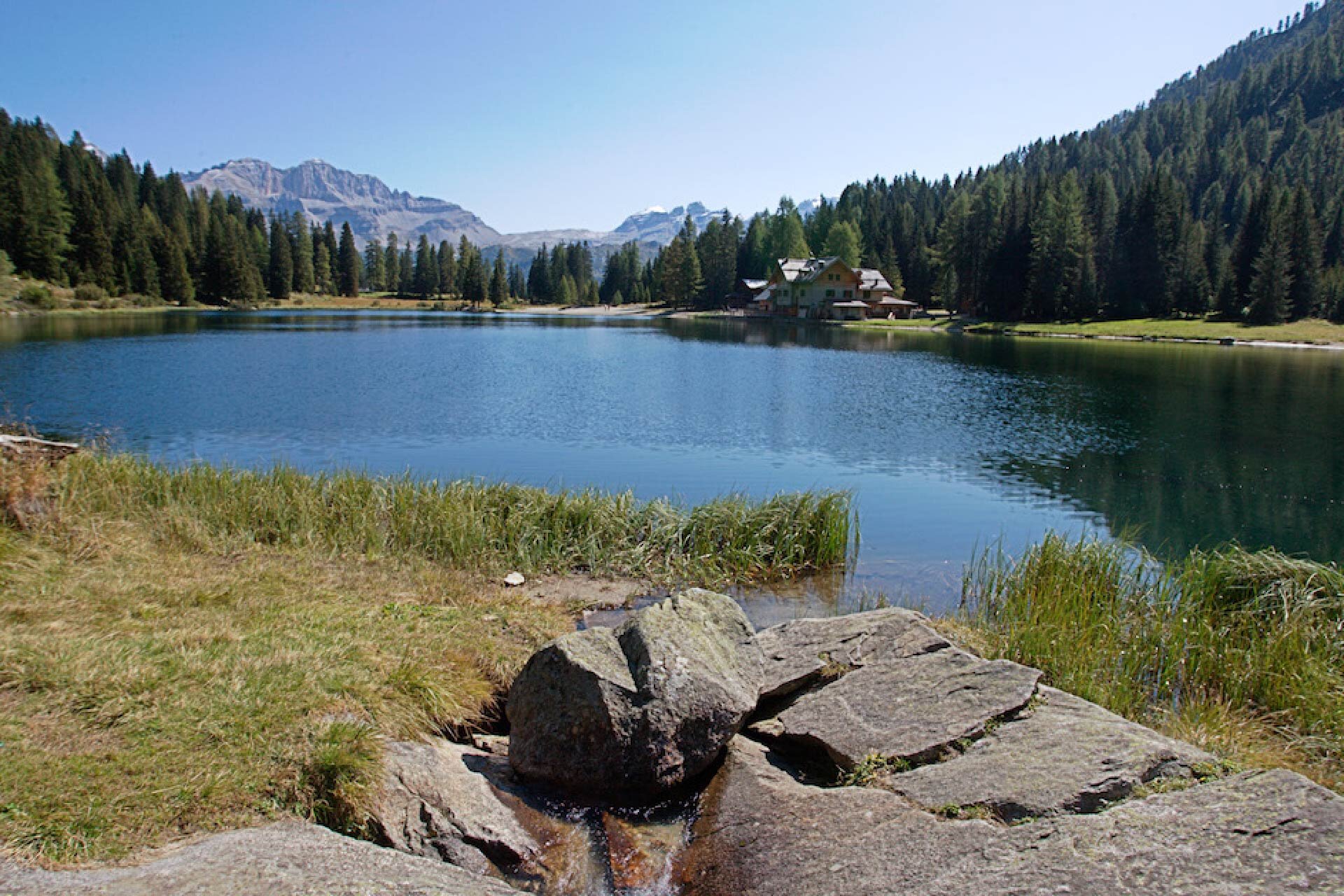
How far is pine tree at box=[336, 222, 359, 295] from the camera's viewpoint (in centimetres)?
14988

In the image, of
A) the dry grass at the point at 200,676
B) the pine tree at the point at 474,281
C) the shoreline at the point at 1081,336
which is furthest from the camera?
the pine tree at the point at 474,281

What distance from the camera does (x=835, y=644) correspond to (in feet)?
26.9

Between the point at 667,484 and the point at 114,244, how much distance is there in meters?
110

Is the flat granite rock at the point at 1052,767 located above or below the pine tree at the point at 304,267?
below

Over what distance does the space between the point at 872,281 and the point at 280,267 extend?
93.1 meters

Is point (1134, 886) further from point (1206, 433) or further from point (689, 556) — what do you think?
point (1206, 433)

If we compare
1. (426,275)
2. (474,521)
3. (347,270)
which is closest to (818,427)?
(474,521)

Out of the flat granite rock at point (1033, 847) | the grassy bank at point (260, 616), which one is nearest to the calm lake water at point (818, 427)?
the grassy bank at point (260, 616)

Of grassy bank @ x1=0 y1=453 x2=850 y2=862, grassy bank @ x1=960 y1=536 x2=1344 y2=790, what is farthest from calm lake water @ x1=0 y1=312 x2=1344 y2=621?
grassy bank @ x1=960 y1=536 x2=1344 y2=790

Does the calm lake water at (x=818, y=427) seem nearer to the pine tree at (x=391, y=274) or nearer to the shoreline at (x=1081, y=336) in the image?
the shoreline at (x=1081, y=336)

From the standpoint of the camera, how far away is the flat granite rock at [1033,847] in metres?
4.20

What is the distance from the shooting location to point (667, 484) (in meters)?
20.2

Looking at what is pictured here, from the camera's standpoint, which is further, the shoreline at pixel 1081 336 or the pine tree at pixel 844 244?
the pine tree at pixel 844 244

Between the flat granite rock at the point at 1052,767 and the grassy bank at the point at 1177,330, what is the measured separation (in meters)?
84.3
